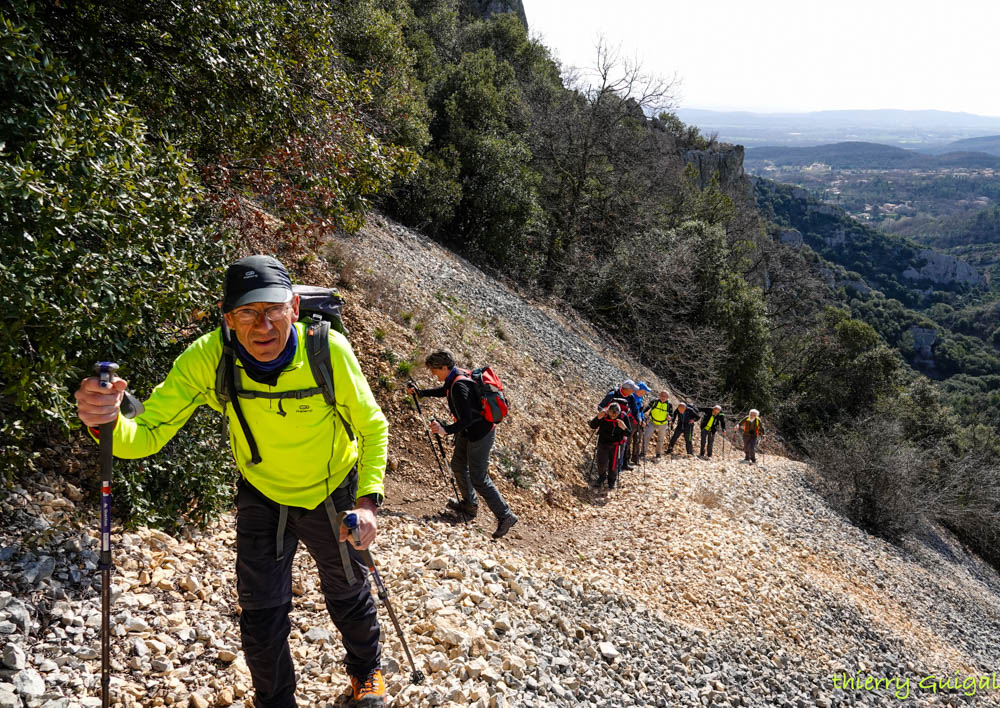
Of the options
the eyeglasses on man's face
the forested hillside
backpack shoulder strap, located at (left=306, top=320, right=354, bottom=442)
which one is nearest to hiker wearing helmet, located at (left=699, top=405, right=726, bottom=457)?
the forested hillside

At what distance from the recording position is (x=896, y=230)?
523 feet

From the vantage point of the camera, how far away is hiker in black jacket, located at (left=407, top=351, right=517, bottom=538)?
6387mm

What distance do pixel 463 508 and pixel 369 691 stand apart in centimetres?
377

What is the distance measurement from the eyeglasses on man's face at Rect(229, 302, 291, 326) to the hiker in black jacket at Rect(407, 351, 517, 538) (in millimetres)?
3590

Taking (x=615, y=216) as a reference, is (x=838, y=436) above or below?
below

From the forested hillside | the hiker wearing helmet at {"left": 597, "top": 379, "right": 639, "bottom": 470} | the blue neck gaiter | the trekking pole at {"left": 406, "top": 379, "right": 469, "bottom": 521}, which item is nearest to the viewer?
the blue neck gaiter

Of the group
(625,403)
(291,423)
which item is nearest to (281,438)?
(291,423)

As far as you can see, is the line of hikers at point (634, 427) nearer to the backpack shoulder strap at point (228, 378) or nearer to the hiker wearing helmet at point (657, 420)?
the hiker wearing helmet at point (657, 420)

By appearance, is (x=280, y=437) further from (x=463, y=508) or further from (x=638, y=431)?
(x=638, y=431)

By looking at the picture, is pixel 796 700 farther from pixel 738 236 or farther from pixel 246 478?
pixel 738 236

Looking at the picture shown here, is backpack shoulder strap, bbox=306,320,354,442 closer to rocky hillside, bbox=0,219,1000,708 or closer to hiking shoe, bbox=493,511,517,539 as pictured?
rocky hillside, bbox=0,219,1000,708

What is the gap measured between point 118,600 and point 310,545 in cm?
166

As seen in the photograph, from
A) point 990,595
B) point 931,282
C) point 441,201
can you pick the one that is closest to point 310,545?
point 441,201

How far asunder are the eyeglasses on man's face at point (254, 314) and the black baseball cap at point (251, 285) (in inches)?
1.6
